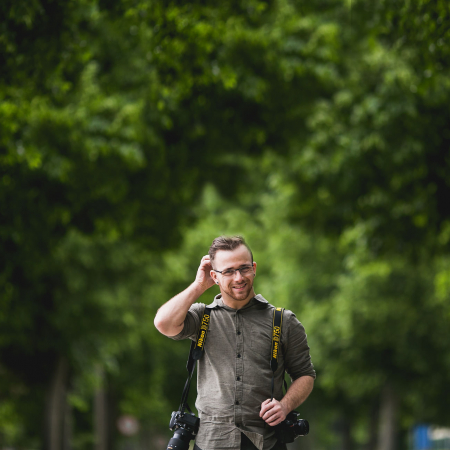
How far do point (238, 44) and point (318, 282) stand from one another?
10613 millimetres

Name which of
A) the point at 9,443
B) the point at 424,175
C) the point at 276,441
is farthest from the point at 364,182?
the point at 9,443

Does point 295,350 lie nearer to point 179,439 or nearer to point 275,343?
point 275,343

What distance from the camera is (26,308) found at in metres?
13.6

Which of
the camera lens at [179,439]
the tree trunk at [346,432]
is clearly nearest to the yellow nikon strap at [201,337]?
the camera lens at [179,439]

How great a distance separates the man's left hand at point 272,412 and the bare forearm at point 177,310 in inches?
21.6

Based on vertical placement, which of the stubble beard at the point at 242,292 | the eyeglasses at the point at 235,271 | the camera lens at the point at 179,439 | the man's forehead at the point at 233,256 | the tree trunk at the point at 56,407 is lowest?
the camera lens at the point at 179,439

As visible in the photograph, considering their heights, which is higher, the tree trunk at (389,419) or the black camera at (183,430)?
the tree trunk at (389,419)

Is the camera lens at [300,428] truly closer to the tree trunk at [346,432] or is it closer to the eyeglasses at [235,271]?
the eyeglasses at [235,271]

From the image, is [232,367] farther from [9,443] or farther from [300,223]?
[9,443]

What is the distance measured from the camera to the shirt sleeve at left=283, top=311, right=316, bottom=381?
3.77 metres

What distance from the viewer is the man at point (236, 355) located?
362 cm

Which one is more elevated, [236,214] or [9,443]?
[236,214]

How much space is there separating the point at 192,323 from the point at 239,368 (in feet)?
1.04

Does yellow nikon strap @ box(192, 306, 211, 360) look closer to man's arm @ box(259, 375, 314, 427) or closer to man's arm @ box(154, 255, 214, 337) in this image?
man's arm @ box(154, 255, 214, 337)
